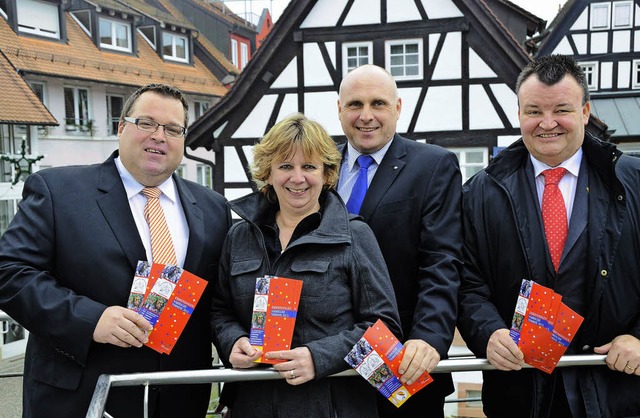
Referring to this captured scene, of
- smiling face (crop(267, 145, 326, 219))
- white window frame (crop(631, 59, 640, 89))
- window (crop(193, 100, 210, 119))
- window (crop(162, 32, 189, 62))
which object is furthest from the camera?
window (crop(193, 100, 210, 119))

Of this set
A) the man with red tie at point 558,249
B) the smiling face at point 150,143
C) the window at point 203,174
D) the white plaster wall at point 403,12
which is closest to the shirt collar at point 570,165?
the man with red tie at point 558,249

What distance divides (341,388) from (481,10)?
30.6ft

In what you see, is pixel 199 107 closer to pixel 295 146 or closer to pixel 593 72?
pixel 593 72

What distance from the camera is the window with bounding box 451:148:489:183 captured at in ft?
36.8

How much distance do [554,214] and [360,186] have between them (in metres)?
0.85

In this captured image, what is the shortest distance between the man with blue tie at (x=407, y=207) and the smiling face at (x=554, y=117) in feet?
1.28

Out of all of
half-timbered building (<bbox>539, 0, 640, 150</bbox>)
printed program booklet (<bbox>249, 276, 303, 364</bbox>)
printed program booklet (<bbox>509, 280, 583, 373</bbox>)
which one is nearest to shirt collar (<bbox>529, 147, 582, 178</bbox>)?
printed program booklet (<bbox>509, 280, 583, 373</bbox>)

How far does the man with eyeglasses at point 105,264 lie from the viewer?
2.48m

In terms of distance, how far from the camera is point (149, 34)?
23.9 m

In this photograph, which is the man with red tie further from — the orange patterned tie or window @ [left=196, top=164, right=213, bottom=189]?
window @ [left=196, top=164, right=213, bottom=189]

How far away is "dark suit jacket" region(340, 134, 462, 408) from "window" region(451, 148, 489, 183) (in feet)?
27.9

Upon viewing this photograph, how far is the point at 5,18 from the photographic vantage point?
17.4 m

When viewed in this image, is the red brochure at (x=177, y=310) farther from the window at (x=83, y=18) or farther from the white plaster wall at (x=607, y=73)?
the white plaster wall at (x=607, y=73)

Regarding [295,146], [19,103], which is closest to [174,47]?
[19,103]
